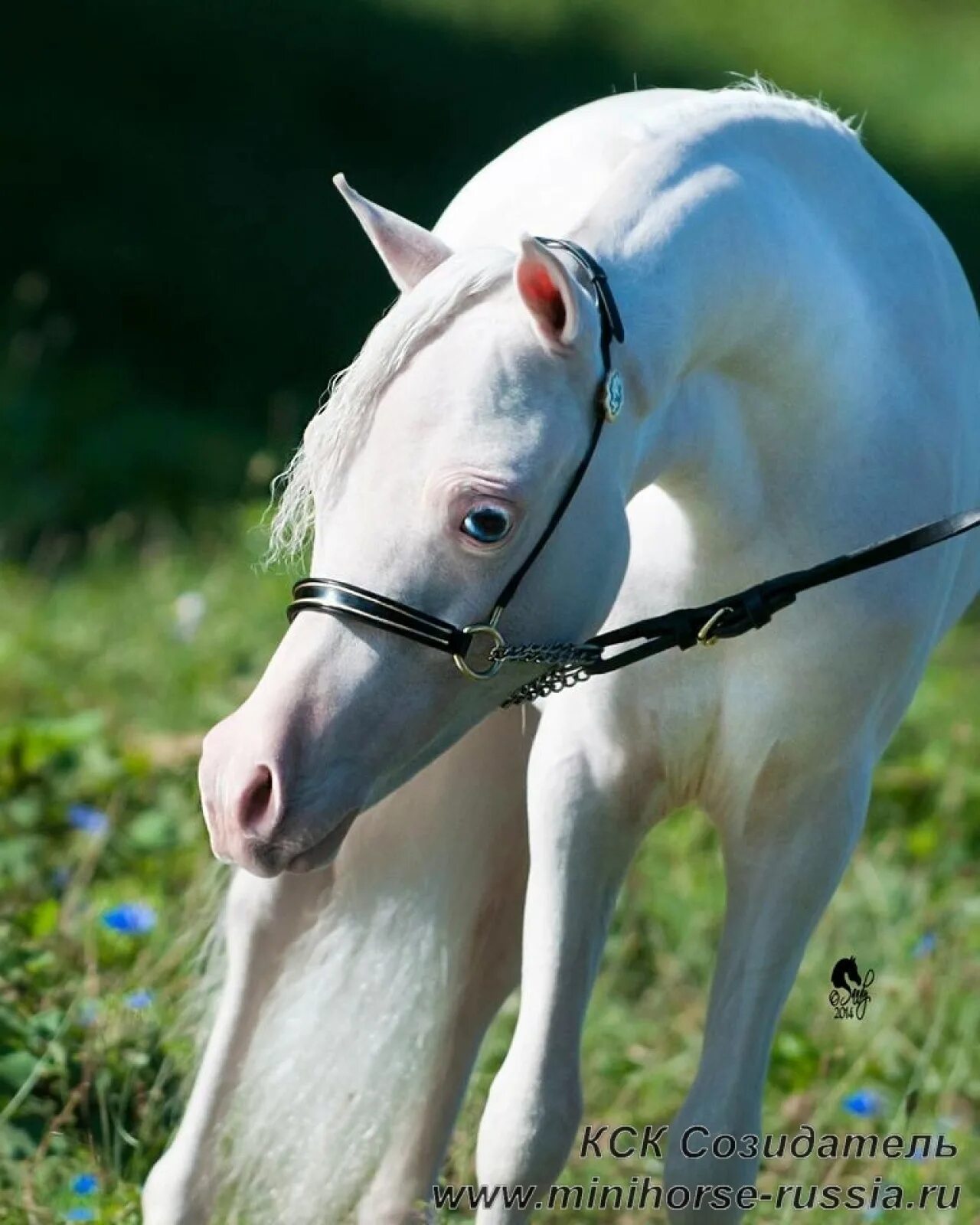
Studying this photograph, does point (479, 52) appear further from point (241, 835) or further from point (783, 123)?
point (241, 835)

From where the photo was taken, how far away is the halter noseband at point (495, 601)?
215cm

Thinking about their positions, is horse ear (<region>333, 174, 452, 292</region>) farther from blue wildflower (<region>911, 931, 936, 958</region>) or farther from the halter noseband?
blue wildflower (<region>911, 931, 936, 958</region>)

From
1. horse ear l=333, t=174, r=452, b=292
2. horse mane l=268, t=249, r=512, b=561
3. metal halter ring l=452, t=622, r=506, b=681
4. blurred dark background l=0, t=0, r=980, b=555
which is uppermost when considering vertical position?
blurred dark background l=0, t=0, r=980, b=555

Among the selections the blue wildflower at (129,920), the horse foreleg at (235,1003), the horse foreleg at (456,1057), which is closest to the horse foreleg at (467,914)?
the horse foreleg at (456,1057)

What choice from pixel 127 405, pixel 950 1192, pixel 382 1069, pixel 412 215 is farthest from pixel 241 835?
pixel 412 215

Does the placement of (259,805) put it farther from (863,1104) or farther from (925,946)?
(925,946)

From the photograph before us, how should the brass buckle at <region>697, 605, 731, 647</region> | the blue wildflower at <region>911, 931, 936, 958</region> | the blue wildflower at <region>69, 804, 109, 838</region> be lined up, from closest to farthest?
the brass buckle at <region>697, 605, 731, 647</region>
the blue wildflower at <region>911, 931, 936, 958</region>
the blue wildflower at <region>69, 804, 109, 838</region>

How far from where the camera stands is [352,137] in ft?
35.1

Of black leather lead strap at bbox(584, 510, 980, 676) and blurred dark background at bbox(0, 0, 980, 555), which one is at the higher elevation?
blurred dark background at bbox(0, 0, 980, 555)

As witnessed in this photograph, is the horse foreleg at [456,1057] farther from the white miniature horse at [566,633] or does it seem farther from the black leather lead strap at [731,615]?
the black leather lead strap at [731,615]

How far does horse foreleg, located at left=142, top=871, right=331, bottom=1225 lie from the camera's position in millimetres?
3027

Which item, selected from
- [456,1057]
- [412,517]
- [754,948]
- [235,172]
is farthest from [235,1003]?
[235,172]

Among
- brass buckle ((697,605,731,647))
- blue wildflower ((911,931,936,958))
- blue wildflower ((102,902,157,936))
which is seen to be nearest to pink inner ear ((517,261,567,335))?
brass buckle ((697,605,731,647))

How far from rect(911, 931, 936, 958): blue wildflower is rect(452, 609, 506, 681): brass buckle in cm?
172
